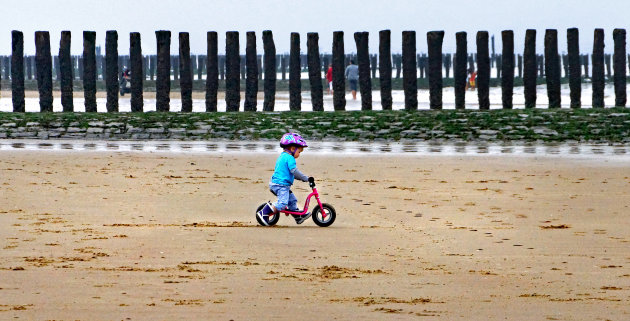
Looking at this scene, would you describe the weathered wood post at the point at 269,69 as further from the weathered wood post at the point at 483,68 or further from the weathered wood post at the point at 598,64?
the weathered wood post at the point at 598,64

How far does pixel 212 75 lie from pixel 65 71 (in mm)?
2812

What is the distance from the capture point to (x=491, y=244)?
8523mm

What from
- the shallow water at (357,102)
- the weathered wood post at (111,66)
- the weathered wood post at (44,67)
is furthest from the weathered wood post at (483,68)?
the weathered wood post at (44,67)

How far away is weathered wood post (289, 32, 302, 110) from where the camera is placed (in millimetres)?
23031

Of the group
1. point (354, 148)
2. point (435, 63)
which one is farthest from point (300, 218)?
point (435, 63)

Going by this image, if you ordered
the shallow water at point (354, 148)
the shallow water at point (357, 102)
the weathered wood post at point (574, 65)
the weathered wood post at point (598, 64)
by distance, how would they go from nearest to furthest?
the shallow water at point (354, 148) < the weathered wood post at point (574, 65) < the weathered wood post at point (598, 64) < the shallow water at point (357, 102)

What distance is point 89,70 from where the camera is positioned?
76.4 feet

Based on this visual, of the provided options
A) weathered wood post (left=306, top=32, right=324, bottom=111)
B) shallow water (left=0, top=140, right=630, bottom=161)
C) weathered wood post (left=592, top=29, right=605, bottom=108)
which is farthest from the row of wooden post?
shallow water (left=0, top=140, right=630, bottom=161)

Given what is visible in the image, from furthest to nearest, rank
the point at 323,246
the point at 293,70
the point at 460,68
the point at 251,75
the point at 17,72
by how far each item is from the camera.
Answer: the point at 17,72 → the point at 293,70 → the point at 251,75 → the point at 460,68 → the point at 323,246

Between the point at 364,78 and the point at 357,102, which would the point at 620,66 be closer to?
the point at 364,78

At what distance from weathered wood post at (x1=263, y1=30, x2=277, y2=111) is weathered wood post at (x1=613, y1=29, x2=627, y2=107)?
22.3 feet

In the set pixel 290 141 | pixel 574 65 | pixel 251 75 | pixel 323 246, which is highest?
pixel 574 65

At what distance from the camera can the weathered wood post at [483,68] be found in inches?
891

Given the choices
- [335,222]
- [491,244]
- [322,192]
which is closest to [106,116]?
[322,192]
